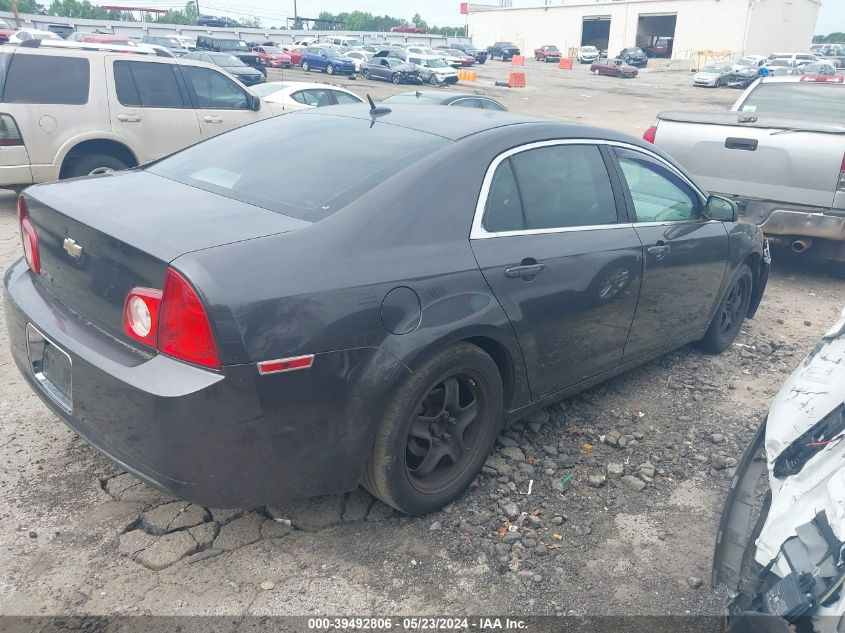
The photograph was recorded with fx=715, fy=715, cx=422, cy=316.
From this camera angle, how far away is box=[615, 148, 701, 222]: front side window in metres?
3.92

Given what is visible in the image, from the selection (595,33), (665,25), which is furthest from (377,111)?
(595,33)

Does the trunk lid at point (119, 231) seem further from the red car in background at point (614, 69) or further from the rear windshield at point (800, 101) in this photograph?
the red car in background at point (614, 69)

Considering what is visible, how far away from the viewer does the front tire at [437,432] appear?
9.07 feet

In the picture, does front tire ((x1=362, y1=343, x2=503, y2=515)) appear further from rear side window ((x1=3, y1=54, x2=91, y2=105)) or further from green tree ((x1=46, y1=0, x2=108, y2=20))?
green tree ((x1=46, y1=0, x2=108, y2=20))

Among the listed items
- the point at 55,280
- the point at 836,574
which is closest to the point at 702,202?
the point at 836,574

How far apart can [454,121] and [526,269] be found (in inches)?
34.1

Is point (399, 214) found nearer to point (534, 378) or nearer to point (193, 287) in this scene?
point (193, 287)

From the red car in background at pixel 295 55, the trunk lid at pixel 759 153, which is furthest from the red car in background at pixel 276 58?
the trunk lid at pixel 759 153

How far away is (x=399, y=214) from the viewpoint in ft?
9.16

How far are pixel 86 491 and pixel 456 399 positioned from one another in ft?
5.46

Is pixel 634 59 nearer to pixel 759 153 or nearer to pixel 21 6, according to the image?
pixel 759 153

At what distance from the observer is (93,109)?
770 centimetres

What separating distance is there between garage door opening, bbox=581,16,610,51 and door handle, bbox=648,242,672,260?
84.1 m

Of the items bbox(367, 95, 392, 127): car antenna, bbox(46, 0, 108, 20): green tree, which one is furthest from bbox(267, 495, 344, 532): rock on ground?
bbox(46, 0, 108, 20): green tree
